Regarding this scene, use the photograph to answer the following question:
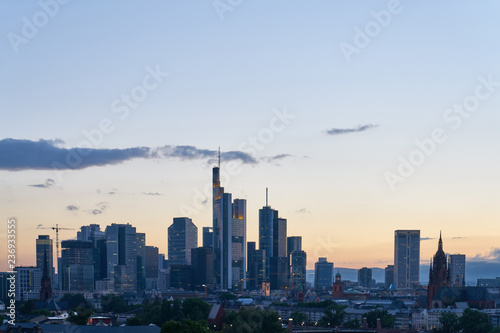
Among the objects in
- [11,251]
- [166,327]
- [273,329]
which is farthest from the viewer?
[273,329]

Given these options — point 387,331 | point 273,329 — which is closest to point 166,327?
point 273,329

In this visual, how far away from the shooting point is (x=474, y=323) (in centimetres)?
17812

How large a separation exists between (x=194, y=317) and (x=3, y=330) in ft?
224

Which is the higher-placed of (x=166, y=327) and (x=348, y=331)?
(x=166, y=327)

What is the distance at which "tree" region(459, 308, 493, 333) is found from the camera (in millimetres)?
174000

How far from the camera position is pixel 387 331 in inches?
6860

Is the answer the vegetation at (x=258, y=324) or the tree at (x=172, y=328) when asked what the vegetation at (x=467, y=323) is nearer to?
the vegetation at (x=258, y=324)

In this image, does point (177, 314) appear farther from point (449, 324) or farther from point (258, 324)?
point (449, 324)

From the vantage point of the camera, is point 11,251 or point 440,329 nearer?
point 11,251

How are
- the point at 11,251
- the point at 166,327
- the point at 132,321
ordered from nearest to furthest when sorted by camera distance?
the point at 11,251, the point at 166,327, the point at 132,321

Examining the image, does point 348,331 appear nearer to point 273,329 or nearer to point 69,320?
point 273,329

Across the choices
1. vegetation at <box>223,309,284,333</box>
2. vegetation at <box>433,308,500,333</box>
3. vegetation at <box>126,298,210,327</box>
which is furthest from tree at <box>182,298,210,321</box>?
vegetation at <box>433,308,500,333</box>

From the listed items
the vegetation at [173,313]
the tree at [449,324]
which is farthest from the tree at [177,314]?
the tree at [449,324]

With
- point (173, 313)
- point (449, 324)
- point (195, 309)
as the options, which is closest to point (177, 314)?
point (173, 313)
